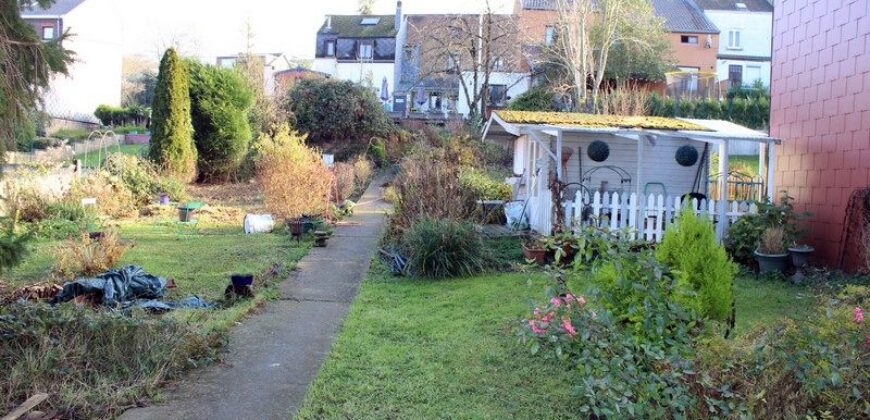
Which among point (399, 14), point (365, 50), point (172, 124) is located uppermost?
point (399, 14)

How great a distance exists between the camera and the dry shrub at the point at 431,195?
437 inches

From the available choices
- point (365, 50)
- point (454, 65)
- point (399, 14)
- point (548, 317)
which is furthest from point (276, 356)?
point (399, 14)

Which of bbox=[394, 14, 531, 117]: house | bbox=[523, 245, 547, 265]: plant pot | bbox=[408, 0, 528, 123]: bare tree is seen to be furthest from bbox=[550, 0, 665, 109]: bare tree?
bbox=[523, 245, 547, 265]: plant pot

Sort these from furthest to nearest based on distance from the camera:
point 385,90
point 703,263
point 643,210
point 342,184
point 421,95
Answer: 1. point 385,90
2. point 421,95
3. point 342,184
4. point 643,210
5. point 703,263

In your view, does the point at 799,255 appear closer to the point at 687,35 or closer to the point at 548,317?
the point at 548,317

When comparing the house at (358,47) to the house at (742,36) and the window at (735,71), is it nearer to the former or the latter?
the house at (742,36)

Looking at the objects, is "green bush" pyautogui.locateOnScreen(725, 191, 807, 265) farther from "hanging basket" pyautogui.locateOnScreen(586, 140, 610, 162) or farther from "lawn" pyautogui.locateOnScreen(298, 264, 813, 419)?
"hanging basket" pyautogui.locateOnScreen(586, 140, 610, 162)

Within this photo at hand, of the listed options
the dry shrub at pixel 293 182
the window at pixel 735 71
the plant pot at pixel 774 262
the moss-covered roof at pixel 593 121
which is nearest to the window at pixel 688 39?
the window at pixel 735 71

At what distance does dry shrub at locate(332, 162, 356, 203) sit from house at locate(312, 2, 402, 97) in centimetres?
2801

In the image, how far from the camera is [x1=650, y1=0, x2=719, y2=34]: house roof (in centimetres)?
4206

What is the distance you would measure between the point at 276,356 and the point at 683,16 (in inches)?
1701

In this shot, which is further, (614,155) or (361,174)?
(361,174)

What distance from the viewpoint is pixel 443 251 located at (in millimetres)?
9633

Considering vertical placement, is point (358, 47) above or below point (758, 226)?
above
